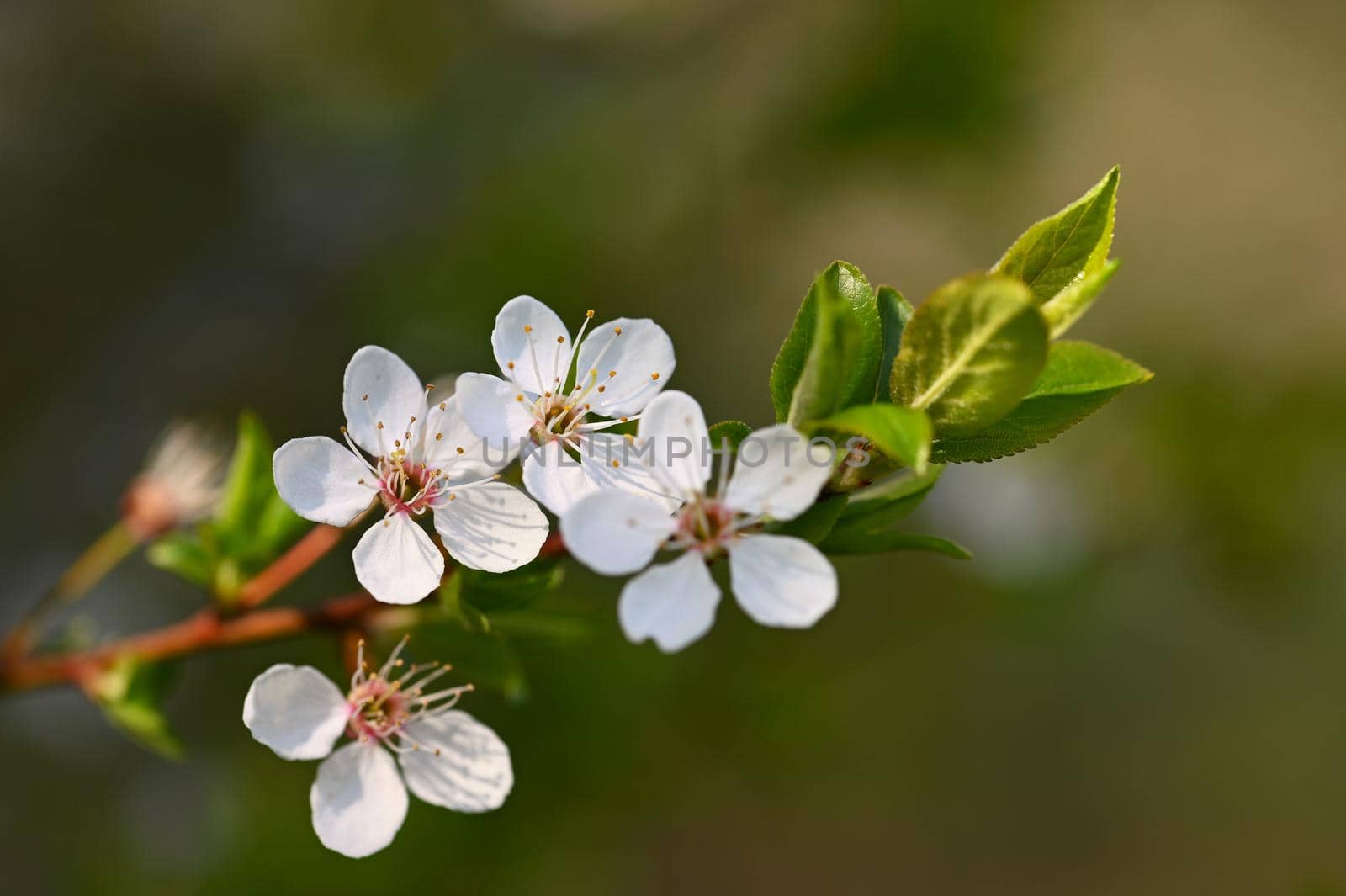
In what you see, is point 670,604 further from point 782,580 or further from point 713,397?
point 713,397

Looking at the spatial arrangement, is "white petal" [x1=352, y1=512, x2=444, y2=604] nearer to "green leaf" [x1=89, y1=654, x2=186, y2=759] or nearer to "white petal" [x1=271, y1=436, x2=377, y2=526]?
"white petal" [x1=271, y1=436, x2=377, y2=526]

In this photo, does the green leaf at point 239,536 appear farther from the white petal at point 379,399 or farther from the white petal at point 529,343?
the white petal at point 529,343

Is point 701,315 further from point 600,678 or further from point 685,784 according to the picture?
point 600,678

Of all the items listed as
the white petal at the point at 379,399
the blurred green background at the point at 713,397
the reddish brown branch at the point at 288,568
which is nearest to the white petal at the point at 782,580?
the white petal at the point at 379,399

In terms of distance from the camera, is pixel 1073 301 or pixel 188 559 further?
pixel 188 559

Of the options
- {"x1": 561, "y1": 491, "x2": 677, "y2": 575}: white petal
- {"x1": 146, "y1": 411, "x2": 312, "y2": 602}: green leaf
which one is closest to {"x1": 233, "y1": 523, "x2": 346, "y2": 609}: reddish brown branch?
{"x1": 146, "y1": 411, "x2": 312, "y2": 602}: green leaf

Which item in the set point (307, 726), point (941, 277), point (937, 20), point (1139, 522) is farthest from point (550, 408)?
point (941, 277)

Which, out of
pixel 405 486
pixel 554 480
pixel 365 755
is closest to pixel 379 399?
pixel 405 486

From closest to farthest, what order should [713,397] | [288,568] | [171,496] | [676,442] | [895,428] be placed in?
[895,428], [676,442], [288,568], [171,496], [713,397]
